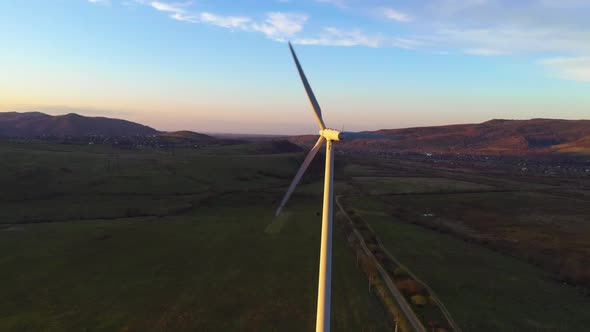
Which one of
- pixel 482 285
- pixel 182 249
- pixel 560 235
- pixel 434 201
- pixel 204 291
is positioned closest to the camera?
pixel 204 291

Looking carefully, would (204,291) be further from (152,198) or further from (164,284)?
(152,198)

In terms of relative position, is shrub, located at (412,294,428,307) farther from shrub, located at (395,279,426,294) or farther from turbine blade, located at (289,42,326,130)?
turbine blade, located at (289,42,326,130)

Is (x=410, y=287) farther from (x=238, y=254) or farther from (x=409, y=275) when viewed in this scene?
(x=238, y=254)

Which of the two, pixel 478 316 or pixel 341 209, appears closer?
pixel 478 316

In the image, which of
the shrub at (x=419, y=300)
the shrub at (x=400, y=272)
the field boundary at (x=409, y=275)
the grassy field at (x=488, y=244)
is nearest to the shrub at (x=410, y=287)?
the field boundary at (x=409, y=275)

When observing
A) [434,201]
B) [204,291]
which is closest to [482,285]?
[204,291]

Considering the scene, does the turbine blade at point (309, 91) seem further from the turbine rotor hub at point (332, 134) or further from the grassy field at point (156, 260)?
the grassy field at point (156, 260)

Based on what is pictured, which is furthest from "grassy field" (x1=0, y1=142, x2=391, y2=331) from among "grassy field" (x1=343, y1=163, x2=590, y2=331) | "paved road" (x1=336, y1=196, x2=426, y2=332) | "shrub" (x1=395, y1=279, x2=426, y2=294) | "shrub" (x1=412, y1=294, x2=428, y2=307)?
"grassy field" (x1=343, y1=163, x2=590, y2=331)

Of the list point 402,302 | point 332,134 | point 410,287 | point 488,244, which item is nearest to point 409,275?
point 410,287
